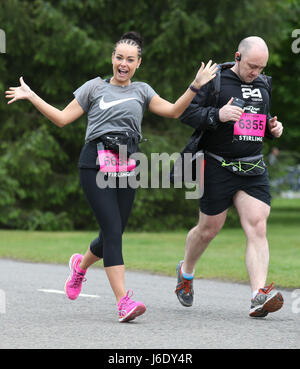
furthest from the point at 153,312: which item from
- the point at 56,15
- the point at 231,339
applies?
the point at 56,15

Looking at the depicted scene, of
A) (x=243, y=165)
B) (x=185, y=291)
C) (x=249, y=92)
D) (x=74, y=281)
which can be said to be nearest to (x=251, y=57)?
(x=249, y=92)

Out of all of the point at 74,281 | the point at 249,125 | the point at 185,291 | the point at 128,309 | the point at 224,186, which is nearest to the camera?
the point at 128,309

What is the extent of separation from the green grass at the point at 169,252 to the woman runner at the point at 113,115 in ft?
10.2

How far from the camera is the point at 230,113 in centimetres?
605

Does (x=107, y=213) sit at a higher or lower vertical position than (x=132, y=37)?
lower

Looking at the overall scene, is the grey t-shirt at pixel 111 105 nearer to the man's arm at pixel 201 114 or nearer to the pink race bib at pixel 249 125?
the man's arm at pixel 201 114

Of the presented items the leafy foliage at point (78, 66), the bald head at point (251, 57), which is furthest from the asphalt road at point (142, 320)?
the leafy foliage at point (78, 66)

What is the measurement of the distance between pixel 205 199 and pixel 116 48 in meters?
1.32

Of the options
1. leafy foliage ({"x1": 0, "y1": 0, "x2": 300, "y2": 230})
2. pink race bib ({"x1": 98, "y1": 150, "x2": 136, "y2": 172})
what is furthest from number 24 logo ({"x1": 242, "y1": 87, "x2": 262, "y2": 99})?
leafy foliage ({"x1": 0, "y1": 0, "x2": 300, "y2": 230})

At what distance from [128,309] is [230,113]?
1533mm

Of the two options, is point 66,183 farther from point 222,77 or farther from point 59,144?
point 222,77

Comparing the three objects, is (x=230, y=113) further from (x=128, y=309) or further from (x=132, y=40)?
(x=128, y=309)

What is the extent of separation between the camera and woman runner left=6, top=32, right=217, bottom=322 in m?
5.98

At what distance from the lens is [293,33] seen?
23.5 meters
